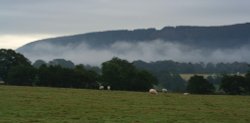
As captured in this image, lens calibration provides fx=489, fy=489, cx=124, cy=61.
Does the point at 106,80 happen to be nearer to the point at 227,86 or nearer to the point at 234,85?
the point at 227,86

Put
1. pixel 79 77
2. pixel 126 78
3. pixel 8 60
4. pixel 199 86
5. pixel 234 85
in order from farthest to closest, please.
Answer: pixel 8 60, pixel 126 78, pixel 199 86, pixel 79 77, pixel 234 85

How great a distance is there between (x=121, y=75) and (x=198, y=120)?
2497 inches

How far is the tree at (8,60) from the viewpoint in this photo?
99.7m

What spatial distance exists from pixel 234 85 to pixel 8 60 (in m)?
47.6

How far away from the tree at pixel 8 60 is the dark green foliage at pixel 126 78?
20.0 m

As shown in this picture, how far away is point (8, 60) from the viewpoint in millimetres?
103312

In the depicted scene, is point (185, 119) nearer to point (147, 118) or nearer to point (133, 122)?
point (147, 118)

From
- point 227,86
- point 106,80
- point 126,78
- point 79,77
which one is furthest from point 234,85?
point 79,77

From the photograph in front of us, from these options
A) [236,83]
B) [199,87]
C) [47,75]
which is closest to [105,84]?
[47,75]

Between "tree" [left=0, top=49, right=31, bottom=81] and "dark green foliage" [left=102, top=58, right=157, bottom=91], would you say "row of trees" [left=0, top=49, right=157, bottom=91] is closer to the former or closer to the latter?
"dark green foliage" [left=102, top=58, right=157, bottom=91]

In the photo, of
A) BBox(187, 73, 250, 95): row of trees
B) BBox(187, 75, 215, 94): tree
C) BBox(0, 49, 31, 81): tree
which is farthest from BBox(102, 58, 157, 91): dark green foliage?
BBox(0, 49, 31, 81): tree

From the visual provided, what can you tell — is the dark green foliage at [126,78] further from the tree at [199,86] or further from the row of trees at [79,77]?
the tree at [199,86]

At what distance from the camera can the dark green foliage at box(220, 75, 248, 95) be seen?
278 feet

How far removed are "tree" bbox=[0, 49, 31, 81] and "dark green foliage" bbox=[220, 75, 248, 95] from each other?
132 ft
